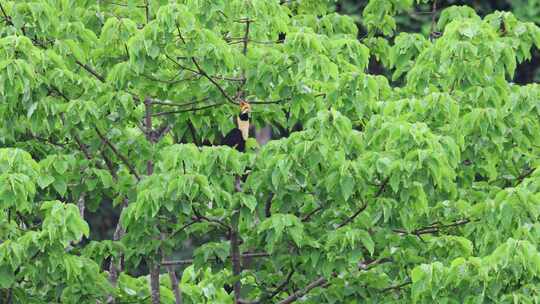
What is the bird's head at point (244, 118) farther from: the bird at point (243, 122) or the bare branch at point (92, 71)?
the bare branch at point (92, 71)

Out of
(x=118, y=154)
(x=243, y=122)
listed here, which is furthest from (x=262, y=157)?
(x=118, y=154)

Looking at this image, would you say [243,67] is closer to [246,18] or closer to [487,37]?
[246,18]

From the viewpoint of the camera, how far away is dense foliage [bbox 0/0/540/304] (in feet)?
23.9

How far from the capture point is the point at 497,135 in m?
8.00

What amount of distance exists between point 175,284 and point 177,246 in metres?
1.16

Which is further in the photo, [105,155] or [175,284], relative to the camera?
[175,284]

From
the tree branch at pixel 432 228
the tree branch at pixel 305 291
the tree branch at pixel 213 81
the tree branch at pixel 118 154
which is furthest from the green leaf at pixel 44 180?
the tree branch at pixel 432 228

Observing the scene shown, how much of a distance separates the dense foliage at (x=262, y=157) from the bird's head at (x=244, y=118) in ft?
0.24

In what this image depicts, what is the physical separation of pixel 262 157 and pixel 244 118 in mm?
797

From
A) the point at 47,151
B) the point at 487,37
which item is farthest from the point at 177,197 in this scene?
the point at 487,37

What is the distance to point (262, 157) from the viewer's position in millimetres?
7621

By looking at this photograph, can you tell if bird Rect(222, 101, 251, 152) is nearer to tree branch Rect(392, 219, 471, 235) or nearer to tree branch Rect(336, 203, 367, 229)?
tree branch Rect(336, 203, 367, 229)

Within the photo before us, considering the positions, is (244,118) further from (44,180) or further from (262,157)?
(44,180)

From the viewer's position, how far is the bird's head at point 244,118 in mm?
8250
